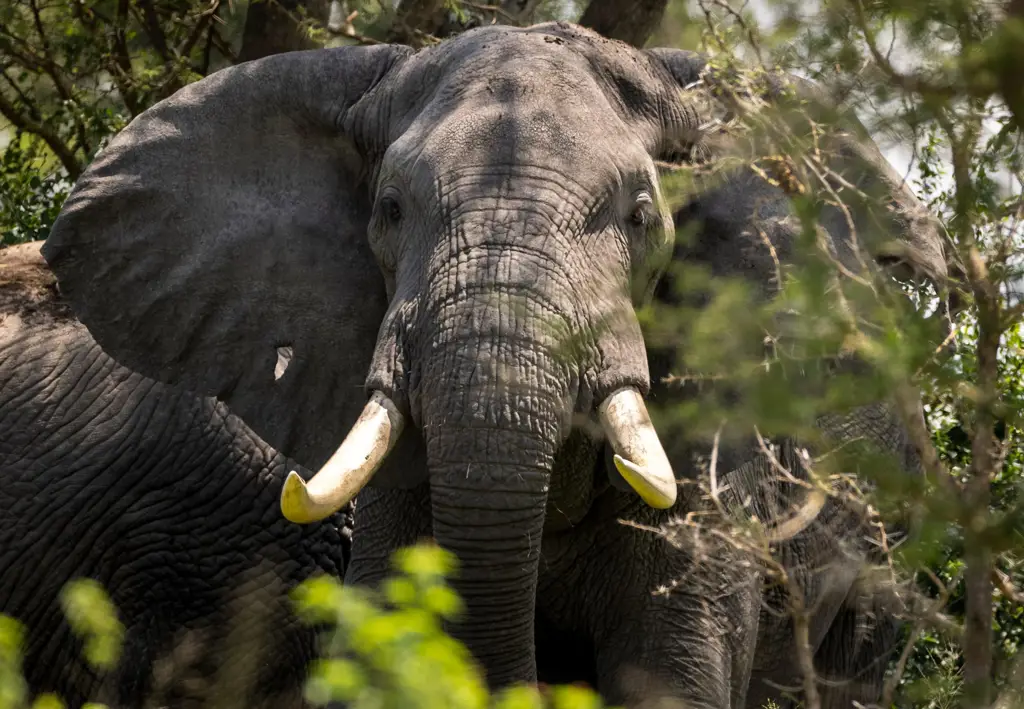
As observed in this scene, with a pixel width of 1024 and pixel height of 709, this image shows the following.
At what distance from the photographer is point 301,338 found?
5.19 m

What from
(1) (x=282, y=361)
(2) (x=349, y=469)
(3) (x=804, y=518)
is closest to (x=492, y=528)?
(2) (x=349, y=469)

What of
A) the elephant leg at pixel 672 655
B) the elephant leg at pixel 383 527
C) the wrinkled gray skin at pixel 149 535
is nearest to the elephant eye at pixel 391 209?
the elephant leg at pixel 383 527

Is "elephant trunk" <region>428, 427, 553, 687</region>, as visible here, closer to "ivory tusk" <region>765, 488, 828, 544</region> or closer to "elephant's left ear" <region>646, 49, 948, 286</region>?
"ivory tusk" <region>765, 488, 828, 544</region>

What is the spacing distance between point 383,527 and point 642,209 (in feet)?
3.89

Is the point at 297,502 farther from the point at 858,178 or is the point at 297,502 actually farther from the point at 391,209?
the point at 858,178

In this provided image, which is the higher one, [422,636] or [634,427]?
[422,636]

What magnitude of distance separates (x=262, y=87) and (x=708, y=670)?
202 cm

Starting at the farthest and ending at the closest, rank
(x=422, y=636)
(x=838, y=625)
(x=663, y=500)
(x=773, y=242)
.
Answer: (x=838, y=625) → (x=773, y=242) → (x=663, y=500) → (x=422, y=636)

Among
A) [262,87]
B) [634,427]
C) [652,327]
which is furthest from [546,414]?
[262,87]

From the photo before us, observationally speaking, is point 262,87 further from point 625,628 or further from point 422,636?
point 422,636

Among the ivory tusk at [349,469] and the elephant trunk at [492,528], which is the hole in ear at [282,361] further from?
the elephant trunk at [492,528]

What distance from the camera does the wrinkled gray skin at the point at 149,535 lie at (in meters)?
6.42

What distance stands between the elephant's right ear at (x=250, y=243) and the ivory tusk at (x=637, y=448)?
3.03 ft

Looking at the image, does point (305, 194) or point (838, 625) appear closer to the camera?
point (305, 194)
